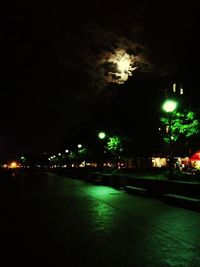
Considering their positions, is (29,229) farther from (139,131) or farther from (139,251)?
(139,131)

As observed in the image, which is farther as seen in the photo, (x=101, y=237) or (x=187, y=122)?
(x=187, y=122)

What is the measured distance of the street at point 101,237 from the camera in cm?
755

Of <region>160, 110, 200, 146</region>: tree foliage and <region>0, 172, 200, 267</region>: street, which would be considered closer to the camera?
<region>0, 172, 200, 267</region>: street

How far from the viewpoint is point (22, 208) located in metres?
16.7

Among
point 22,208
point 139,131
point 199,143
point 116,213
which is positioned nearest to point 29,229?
point 116,213

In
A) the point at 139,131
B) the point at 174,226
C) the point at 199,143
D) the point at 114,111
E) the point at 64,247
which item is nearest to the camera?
the point at 64,247

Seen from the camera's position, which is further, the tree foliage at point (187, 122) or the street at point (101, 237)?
the tree foliage at point (187, 122)

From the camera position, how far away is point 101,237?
9695 millimetres

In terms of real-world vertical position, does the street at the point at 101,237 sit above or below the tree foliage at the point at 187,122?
below

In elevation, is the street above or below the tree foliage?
below

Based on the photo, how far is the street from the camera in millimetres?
7547

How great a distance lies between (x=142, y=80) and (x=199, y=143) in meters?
13.1

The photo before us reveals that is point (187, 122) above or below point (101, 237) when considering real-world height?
above

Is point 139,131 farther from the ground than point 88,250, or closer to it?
farther from the ground
